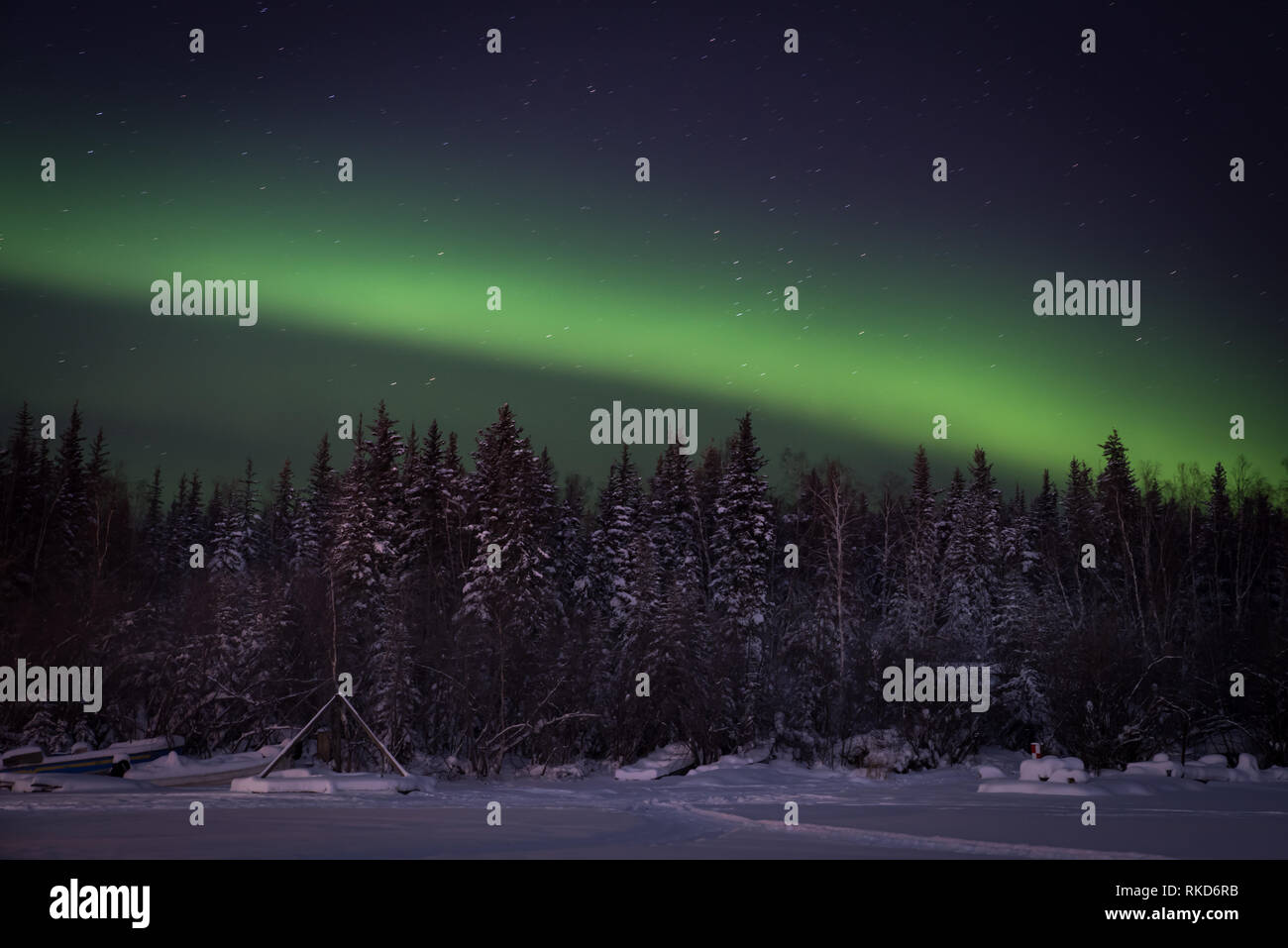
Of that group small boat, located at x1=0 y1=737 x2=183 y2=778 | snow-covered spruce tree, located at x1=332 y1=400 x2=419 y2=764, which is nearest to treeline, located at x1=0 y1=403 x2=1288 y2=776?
snow-covered spruce tree, located at x1=332 y1=400 x2=419 y2=764

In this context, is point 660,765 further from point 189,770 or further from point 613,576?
point 189,770

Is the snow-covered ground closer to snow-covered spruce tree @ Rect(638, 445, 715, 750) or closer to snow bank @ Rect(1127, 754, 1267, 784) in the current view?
snow bank @ Rect(1127, 754, 1267, 784)

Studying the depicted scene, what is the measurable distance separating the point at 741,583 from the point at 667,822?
89.6 feet

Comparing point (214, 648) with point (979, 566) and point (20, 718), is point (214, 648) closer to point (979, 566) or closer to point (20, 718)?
point (20, 718)

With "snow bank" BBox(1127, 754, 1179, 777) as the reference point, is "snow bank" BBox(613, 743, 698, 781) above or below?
below

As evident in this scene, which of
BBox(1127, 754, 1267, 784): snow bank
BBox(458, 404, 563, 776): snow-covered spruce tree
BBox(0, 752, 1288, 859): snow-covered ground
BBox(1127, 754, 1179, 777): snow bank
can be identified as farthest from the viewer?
BBox(458, 404, 563, 776): snow-covered spruce tree

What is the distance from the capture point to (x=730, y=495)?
53.2 meters

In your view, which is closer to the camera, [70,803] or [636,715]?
[70,803]

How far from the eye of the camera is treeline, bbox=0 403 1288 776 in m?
40.6

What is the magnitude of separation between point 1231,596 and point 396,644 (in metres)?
56.8

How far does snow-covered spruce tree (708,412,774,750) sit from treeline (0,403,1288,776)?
138 mm

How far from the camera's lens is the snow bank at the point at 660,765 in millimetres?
38875
